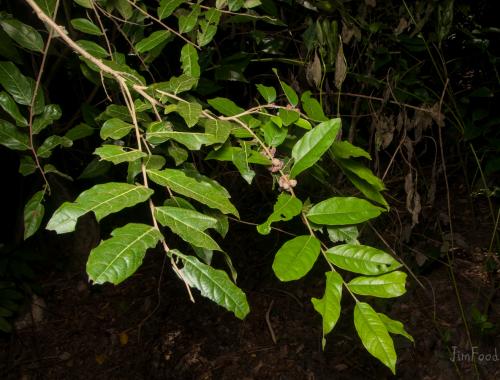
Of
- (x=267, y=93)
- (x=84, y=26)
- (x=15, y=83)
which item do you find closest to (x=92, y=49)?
(x=84, y=26)

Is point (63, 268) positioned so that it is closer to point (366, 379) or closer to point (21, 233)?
point (21, 233)

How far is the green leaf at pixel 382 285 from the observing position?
2.27 feet

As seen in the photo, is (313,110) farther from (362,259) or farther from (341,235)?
(362,259)

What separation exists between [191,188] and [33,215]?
0.53 m

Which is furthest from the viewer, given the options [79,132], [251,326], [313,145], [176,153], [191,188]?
[251,326]

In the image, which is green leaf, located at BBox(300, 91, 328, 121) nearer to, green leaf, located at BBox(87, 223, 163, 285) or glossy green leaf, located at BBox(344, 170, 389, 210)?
glossy green leaf, located at BBox(344, 170, 389, 210)

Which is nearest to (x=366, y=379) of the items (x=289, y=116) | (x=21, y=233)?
(x=289, y=116)

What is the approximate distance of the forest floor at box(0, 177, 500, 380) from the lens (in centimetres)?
195

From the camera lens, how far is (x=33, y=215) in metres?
1.03

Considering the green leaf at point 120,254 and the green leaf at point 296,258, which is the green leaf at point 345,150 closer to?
the green leaf at point 296,258

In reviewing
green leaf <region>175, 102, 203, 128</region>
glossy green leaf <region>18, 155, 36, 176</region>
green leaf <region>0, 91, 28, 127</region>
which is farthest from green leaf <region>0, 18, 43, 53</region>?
green leaf <region>175, 102, 203, 128</region>

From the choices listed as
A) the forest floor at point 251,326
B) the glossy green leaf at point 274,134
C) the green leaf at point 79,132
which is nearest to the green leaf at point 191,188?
the glossy green leaf at point 274,134

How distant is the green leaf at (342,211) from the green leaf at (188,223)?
202mm

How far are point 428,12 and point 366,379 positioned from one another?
56.7 inches
